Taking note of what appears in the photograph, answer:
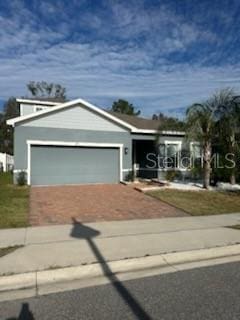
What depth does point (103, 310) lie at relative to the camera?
4.64 metres

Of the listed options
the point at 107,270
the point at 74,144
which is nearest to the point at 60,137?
the point at 74,144

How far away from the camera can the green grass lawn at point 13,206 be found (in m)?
9.66

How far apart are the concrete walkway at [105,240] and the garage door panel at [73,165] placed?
9.93 m

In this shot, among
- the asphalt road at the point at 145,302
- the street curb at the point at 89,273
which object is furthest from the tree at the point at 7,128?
the asphalt road at the point at 145,302

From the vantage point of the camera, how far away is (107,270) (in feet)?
20.4

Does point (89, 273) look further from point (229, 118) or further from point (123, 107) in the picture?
point (123, 107)

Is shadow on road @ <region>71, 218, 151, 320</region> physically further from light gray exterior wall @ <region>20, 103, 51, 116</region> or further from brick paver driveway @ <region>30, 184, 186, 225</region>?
light gray exterior wall @ <region>20, 103, 51, 116</region>

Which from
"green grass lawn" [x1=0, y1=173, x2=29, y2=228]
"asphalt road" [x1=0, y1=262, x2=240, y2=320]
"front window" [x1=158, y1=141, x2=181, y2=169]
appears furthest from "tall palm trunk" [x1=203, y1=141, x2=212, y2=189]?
"asphalt road" [x1=0, y1=262, x2=240, y2=320]

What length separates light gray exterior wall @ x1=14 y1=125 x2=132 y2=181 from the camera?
A: 1842 centimetres

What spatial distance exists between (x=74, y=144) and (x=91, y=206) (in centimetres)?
763

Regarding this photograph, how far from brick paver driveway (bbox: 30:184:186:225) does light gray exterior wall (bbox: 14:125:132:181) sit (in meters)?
2.28

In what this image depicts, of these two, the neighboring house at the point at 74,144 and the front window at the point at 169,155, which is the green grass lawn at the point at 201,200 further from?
the front window at the point at 169,155

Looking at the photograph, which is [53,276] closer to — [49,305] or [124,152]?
[49,305]

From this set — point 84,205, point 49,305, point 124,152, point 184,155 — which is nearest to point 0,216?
point 84,205
